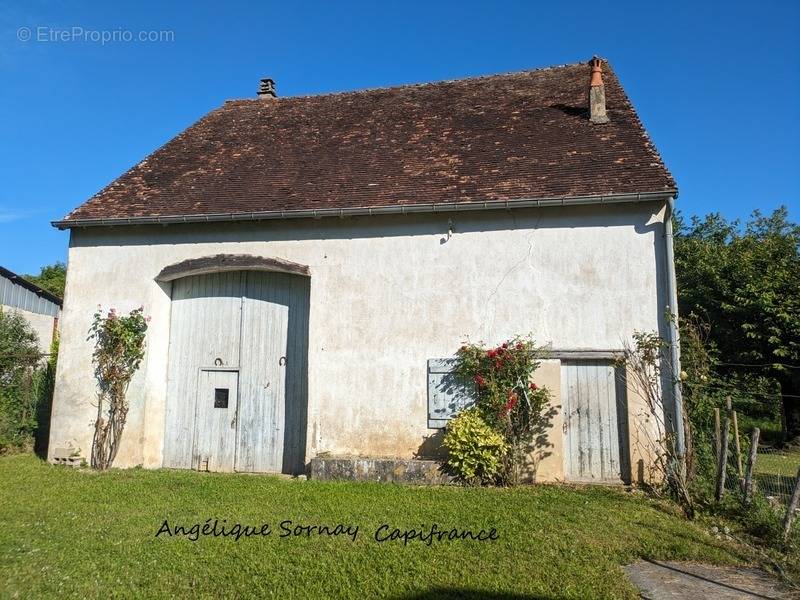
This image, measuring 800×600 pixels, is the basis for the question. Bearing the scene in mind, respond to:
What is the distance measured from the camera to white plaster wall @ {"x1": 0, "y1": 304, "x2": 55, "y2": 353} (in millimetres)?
16922

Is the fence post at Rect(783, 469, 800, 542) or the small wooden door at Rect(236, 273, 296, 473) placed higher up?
the small wooden door at Rect(236, 273, 296, 473)

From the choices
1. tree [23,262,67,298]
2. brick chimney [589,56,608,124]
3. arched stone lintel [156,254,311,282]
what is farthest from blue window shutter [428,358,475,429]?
tree [23,262,67,298]

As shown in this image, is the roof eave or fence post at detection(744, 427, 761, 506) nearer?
fence post at detection(744, 427, 761, 506)

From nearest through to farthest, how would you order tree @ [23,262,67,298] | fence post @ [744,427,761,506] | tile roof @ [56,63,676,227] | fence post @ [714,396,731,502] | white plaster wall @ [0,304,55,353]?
fence post @ [744,427,761,506], fence post @ [714,396,731,502], tile roof @ [56,63,676,227], white plaster wall @ [0,304,55,353], tree @ [23,262,67,298]

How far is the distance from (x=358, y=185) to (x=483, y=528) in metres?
5.96

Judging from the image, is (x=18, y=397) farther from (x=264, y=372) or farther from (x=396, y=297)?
(x=396, y=297)

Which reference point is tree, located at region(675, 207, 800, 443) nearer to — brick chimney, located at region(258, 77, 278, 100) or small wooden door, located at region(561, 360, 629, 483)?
small wooden door, located at region(561, 360, 629, 483)

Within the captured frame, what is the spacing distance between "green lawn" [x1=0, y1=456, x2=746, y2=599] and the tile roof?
430cm

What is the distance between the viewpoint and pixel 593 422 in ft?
26.5

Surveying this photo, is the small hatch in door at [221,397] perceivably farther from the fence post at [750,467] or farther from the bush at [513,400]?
the fence post at [750,467]

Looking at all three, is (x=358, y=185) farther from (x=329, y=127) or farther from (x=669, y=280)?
(x=669, y=280)

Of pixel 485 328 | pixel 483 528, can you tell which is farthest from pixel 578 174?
pixel 483 528

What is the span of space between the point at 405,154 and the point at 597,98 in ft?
11.7

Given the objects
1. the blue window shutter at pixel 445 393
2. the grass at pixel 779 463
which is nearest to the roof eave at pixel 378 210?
the blue window shutter at pixel 445 393
